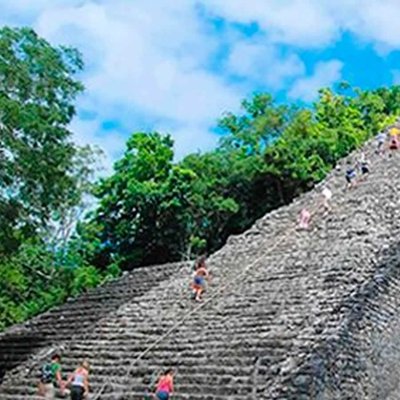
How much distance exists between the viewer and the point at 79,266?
25344 millimetres

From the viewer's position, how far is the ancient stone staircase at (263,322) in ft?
34.0

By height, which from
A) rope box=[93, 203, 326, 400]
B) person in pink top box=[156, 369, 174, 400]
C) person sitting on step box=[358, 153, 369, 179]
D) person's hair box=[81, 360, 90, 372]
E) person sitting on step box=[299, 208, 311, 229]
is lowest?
person in pink top box=[156, 369, 174, 400]

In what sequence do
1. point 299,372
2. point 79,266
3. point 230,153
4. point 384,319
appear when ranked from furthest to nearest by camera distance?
point 230,153, point 79,266, point 384,319, point 299,372

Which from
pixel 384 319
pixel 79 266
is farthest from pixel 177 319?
pixel 79 266

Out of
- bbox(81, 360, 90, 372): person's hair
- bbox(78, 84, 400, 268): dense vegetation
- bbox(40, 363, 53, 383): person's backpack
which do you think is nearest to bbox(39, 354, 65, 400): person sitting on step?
bbox(40, 363, 53, 383): person's backpack

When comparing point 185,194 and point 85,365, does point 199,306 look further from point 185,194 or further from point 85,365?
point 185,194

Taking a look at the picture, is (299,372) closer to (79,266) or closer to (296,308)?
(296,308)

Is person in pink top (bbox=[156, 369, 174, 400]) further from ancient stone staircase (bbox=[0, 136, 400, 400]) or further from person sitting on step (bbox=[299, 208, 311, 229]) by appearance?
person sitting on step (bbox=[299, 208, 311, 229])

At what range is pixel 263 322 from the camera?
11.8 m

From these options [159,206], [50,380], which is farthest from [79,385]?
[159,206]

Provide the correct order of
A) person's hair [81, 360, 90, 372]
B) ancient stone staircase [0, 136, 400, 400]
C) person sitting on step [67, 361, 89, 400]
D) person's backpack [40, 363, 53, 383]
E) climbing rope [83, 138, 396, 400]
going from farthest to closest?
person's backpack [40, 363, 53, 383] < person's hair [81, 360, 90, 372] < climbing rope [83, 138, 396, 400] < person sitting on step [67, 361, 89, 400] < ancient stone staircase [0, 136, 400, 400]

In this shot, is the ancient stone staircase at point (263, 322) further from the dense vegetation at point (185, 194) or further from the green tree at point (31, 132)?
the dense vegetation at point (185, 194)

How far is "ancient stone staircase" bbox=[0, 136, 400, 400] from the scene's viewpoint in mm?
10359

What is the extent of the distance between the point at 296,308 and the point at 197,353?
1.53 meters
